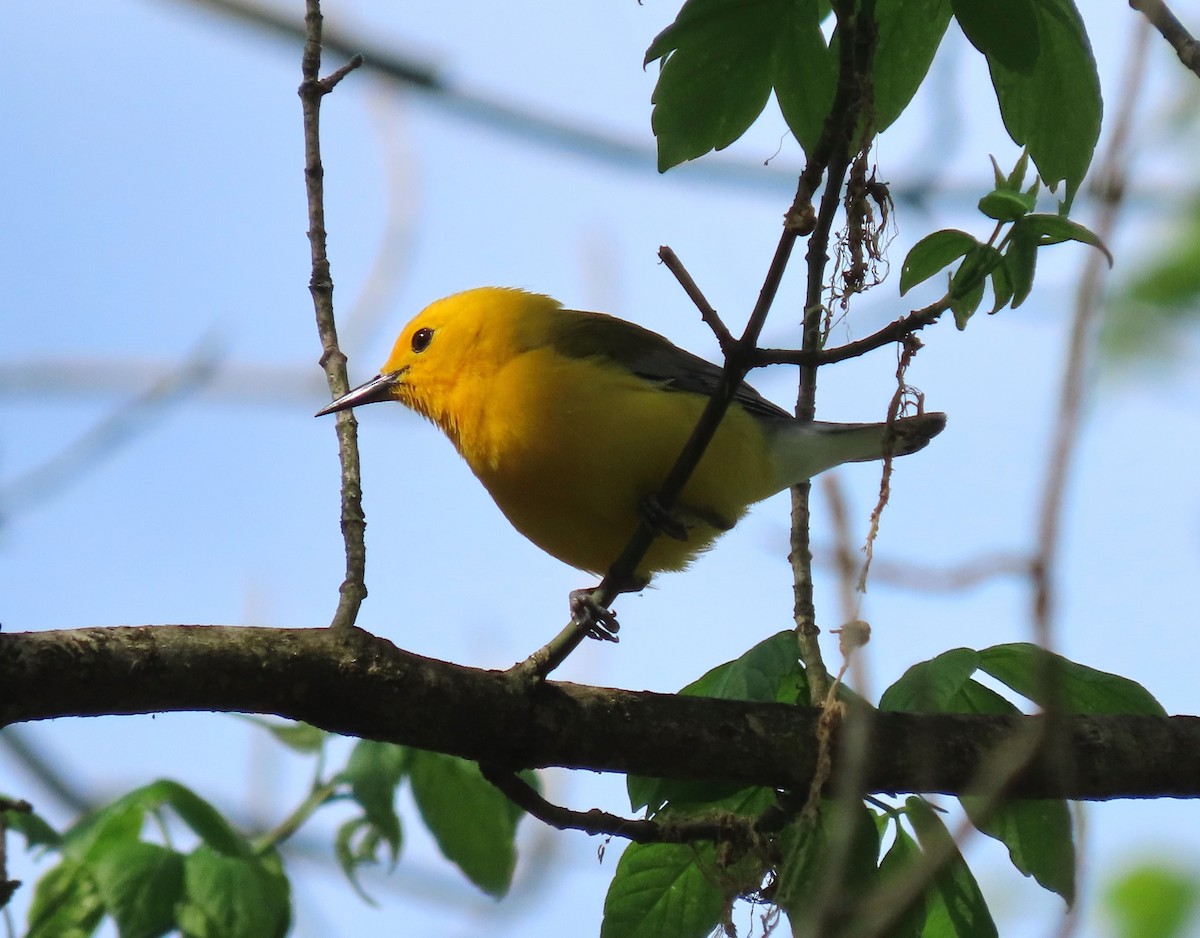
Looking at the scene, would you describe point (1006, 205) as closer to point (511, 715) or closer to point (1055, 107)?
point (1055, 107)

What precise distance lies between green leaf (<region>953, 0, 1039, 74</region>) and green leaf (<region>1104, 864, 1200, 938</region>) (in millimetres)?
2028

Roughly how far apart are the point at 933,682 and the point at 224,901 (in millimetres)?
2022

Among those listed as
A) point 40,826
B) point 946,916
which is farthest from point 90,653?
A: point 946,916

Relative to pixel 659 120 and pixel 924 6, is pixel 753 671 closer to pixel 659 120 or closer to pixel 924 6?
pixel 659 120

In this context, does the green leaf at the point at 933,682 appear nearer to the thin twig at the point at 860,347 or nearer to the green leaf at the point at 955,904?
the green leaf at the point at 955,904

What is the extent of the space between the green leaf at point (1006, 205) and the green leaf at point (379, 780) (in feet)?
7.96

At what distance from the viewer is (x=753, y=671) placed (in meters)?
3.82

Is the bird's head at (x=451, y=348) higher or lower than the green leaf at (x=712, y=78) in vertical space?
higher

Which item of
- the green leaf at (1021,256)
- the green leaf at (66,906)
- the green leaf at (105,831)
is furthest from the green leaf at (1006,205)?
the green leaf at (66,906)

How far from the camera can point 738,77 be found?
11.7ft

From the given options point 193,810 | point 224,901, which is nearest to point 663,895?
point 224,901

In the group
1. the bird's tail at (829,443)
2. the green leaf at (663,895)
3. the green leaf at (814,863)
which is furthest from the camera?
the bird's tail at (829,443)

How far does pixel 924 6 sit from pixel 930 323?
0.80m

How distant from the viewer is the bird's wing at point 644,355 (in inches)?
A: 234
